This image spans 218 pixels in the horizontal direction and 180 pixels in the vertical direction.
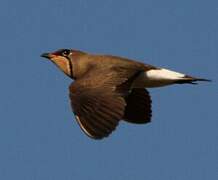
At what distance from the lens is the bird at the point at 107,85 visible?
43.7 feet

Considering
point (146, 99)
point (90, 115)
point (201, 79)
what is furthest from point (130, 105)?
point (90, 115)

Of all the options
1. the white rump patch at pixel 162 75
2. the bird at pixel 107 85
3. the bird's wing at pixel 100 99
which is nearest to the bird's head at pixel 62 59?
the bird at pixel 107 85

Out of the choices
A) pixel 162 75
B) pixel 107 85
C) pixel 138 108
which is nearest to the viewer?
pixel 107 85

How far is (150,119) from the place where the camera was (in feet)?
51.1

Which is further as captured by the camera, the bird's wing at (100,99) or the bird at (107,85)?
the bird at (107,85)

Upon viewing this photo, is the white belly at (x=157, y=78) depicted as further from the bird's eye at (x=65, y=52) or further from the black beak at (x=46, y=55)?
the black beak at (x=46, y=55)

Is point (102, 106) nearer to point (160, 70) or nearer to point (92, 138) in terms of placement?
point (92, 138)

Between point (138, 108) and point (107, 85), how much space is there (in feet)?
5.17

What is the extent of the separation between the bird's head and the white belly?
1.08 metres

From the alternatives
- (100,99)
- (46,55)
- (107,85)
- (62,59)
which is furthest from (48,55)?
(100,99)

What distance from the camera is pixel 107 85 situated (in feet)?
46.3

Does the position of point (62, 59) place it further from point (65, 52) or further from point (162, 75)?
point (162, 75)

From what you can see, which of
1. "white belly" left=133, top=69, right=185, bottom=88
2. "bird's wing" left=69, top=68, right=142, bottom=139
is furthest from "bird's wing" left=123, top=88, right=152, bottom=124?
"bird's wing" left=69, top=68, right=142, bottom=139

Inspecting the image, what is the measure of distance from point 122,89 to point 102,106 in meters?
0.82
